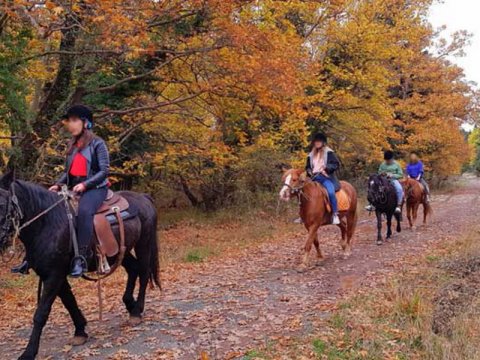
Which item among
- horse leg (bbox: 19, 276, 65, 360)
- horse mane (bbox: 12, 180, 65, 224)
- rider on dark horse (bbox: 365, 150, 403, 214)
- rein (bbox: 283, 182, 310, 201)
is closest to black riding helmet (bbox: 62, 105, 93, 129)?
horse mane (bbox: 12, 180, 65, 224)

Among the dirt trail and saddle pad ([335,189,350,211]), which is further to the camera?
saddle pad ([335,189,350,211])

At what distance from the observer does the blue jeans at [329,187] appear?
1051 centimetres

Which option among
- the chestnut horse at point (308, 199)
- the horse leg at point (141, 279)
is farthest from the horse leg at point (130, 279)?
the chestnut horse at point (308, 199)

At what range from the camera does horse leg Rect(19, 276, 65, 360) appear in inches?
205

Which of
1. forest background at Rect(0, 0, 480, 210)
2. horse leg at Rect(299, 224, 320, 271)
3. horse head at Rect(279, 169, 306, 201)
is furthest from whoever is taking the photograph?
forest background at Rect(0, 0, 480, 210)

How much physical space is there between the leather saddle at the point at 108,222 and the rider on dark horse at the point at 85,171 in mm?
139

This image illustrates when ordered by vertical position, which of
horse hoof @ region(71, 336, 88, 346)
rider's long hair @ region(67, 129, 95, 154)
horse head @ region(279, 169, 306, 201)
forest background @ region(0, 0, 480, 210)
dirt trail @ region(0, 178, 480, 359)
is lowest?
dirt trail @ region(0, 178, 480, 359)

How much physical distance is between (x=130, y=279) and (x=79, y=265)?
1.42m

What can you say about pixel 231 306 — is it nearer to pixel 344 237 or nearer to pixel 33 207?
pixel 33 207

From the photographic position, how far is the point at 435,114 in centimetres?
3291

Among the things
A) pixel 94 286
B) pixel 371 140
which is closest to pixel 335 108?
pixel 371 140

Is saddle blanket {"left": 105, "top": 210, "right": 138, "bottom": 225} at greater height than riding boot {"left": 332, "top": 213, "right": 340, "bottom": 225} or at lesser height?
greater

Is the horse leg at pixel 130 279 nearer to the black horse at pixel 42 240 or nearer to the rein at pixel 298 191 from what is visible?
the black horse at pixel 42 240

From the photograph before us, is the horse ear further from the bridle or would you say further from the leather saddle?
the leather saddle
